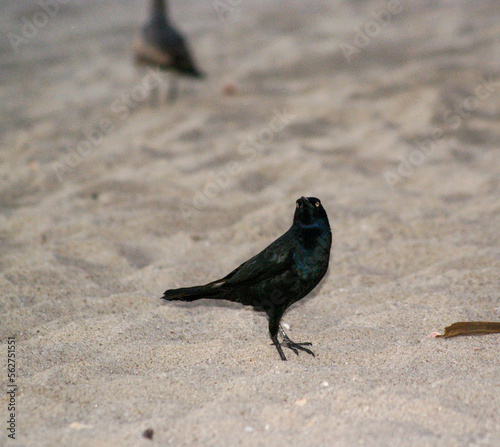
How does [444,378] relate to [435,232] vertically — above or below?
above

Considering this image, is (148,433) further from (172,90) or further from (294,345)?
(172,90)

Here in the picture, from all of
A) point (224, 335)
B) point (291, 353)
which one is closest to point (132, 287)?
point (224, 335)

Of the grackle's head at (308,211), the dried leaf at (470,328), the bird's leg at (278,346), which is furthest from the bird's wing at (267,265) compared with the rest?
the dried leaf at (470,328)

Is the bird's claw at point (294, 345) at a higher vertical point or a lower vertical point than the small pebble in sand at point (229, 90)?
higher

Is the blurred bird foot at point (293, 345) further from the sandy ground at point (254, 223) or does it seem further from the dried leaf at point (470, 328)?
the dried leaf at point (470, 328)

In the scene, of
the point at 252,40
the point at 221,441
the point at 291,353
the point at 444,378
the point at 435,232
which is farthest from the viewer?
the point at 252,40

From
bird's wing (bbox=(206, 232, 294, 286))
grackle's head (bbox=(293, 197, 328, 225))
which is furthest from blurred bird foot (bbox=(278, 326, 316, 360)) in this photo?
grackle's head (bbox=(293, 197, 328, 225))

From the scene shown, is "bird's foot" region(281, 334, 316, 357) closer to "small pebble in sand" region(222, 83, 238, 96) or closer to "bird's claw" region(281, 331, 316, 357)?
"bird's claw" region(281, 331, 316, 357)

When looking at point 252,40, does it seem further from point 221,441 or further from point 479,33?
point 221,441
